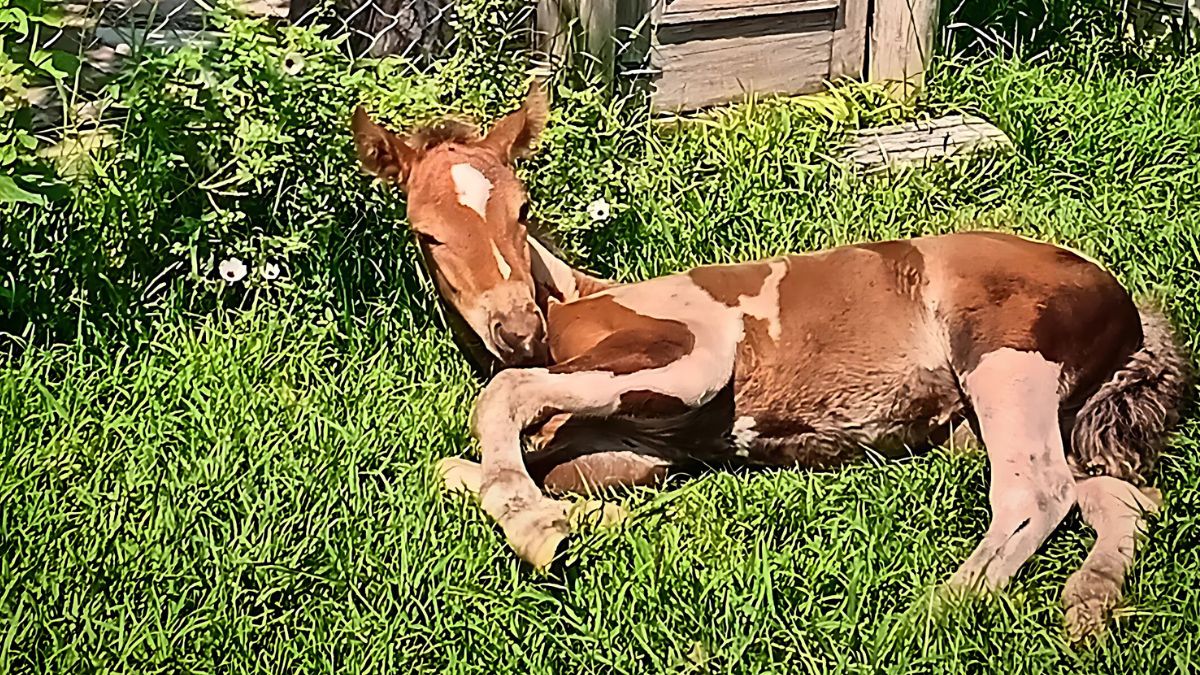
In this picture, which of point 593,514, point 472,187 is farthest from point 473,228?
point 593,514

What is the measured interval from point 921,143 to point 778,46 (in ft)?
2.56

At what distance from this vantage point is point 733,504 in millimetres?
3600

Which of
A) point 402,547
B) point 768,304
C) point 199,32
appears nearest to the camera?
point 402,547

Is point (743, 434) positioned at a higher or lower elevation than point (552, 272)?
lower

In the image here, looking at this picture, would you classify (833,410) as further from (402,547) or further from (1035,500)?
(402,547)

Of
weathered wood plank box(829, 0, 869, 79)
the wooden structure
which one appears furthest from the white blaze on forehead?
weathered wood plank box(829, 0, 869, 79)

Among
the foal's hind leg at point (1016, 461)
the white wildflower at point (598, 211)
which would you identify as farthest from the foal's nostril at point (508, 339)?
the foal's hind leg at point (1016, 461)

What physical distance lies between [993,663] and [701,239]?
6.67 ft

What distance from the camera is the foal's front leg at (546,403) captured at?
3.33m

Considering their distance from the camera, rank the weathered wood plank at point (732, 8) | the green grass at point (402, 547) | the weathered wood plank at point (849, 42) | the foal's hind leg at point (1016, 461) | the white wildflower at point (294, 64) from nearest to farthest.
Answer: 1. the green grass at point (402, 547)
2. the foal's hind leg at point (1016, 461)
3. the white wildflower at point (294, 64)
4. the weathered wood plank at point (732, 8)
5. the weathered wood plank at point (849, 42)

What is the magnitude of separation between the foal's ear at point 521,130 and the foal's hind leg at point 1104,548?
1.75 meters

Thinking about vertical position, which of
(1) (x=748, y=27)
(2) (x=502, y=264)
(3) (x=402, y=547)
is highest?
(2) (x=502, y=264)

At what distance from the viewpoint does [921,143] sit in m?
5.67

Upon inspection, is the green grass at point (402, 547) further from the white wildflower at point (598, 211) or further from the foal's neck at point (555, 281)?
the foal's neck at point (555, 281)
